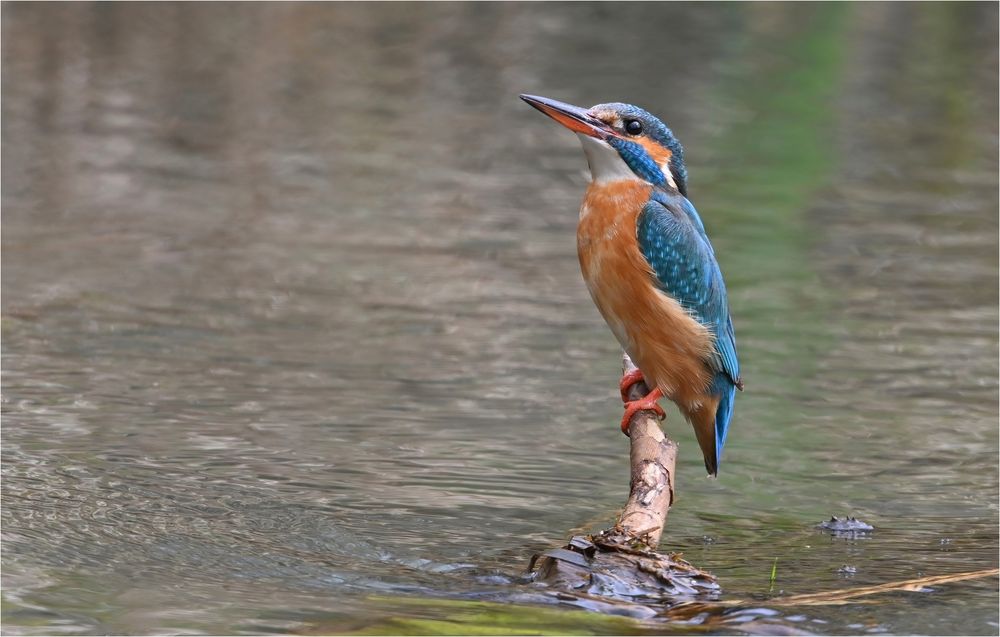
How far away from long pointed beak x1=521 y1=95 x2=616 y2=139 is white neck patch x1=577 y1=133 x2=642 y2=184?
0.03 meters

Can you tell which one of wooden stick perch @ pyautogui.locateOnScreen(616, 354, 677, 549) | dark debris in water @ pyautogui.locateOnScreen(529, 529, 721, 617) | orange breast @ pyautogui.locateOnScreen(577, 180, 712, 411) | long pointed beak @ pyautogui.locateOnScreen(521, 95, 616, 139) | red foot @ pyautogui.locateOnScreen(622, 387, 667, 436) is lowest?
dark debris in water @ pyautogui.locateOnScreen(529, 529, 721, 617)

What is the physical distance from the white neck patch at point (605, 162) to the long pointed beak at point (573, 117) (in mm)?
31

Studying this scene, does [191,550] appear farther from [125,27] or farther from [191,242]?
[125,27]

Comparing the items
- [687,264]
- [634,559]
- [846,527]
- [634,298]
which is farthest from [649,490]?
[846,527]

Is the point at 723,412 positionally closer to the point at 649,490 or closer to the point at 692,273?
the point at 692,273

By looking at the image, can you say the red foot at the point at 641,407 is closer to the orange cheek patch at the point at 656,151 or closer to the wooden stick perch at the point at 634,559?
the wooden stick perch at the point at 634,559

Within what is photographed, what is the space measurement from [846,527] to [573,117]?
1.69 meters

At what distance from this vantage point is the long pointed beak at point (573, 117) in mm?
4630

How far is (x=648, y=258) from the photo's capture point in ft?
15.6

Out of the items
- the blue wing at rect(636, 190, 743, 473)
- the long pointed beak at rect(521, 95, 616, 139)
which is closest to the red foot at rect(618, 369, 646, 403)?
the blue wing at rect(636, 190, 743, 473)

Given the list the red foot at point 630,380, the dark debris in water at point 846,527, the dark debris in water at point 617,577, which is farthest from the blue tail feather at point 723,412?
the dark debris in water at point 617,577

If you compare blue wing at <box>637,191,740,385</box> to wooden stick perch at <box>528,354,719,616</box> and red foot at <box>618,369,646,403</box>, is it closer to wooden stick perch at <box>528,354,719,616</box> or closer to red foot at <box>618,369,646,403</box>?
red foot at <box>618,369,646,403</box>

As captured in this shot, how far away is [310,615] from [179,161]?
761cm

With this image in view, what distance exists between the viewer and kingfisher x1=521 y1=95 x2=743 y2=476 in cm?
476
